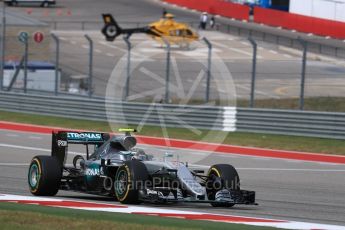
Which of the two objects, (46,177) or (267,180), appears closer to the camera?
(46,177)

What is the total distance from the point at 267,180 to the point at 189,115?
1146 cm

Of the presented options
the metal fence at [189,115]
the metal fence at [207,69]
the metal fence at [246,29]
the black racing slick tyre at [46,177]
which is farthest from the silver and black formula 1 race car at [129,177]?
Answer: the metal fence at [246,29]

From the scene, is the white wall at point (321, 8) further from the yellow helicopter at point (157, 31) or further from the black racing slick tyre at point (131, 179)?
the black racing slick tyre at point (131, 179)

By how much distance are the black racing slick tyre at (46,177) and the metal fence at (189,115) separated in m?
14.1

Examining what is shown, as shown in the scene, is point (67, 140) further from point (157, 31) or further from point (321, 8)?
point (157, 31)

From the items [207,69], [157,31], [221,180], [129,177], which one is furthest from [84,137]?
[157,31]

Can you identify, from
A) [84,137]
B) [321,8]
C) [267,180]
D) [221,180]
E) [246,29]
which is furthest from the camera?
[246,29]

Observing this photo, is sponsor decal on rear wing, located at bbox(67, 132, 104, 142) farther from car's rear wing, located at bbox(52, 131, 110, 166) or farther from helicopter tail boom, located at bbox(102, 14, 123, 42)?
helicopter tail boom, located at bbox(102, 14, 123, 42)

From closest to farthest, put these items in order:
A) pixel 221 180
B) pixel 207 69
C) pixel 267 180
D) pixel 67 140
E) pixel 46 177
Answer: pixel 221 180, pixel 46 177, pixel 67 140, pixel 267 180, pixel 207 69

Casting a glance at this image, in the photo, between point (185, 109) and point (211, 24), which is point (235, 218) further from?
point (211, 24)

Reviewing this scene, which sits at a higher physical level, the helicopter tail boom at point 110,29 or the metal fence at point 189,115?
the helicopter tail boom at point 110,29

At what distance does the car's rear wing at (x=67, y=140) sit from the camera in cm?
1623

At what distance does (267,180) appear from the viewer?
20.0 meters

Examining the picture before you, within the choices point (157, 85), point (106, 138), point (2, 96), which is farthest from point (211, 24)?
point (106, 138)
